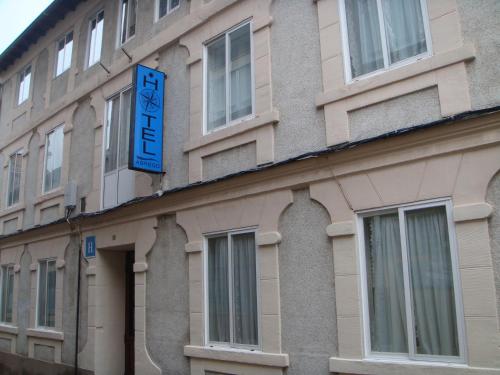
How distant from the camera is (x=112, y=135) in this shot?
1088 cm

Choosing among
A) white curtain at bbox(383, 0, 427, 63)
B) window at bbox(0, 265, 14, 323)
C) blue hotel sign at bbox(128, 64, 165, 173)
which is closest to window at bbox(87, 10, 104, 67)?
blue hotel sign at bbox(128, 64, 165, 173)

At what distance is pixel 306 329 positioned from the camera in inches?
249

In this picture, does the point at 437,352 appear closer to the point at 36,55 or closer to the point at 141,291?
the point at 141,291

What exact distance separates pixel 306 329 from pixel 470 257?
7.48 ft

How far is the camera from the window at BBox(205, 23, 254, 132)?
8.06 metres

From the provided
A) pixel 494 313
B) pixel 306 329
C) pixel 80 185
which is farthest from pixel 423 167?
pixel 80 185

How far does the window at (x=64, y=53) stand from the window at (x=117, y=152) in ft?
10.7

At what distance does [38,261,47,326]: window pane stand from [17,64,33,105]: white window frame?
5.72 m

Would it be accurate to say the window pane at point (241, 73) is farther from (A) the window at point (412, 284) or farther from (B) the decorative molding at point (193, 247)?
(A) the window at point (412, 284)

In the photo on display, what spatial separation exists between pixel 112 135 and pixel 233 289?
17.0 ft

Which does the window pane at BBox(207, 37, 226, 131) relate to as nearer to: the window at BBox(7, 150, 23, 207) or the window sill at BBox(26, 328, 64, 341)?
the window sill at BBox(26, 328, 64, 341)

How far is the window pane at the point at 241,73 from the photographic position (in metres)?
8.00

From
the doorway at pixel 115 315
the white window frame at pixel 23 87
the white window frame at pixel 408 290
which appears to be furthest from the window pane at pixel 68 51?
the white window frame at pixel 408 290

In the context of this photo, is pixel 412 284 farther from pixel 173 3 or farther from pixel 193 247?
pixel 173 3
